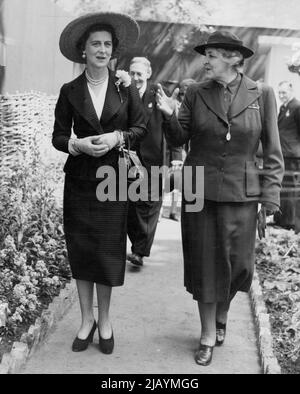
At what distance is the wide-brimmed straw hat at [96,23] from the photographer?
362 centimetres

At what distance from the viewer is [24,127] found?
7.10 meters

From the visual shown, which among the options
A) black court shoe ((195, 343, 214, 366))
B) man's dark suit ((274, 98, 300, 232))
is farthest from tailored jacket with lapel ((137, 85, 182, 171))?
man's dark suit ((274, 98, 300, 232))

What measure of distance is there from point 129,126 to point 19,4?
3.81 metres

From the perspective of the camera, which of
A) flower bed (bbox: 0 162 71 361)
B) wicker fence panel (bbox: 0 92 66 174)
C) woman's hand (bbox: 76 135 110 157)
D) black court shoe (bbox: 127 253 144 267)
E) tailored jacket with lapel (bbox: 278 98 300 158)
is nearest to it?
woman's hand (bbox: 76 135 110 157)

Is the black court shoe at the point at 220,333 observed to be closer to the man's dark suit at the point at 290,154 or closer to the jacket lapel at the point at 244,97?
the jacket lapel at the point at 244,97

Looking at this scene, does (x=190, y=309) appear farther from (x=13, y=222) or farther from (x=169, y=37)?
(x=169, y=37)

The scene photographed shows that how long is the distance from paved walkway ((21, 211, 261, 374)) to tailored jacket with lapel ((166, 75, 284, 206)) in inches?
41.8

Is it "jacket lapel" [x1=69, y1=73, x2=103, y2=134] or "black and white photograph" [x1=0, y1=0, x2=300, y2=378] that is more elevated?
"jacket lapel" [x1=69, y1=73, x2=103, y2=134]

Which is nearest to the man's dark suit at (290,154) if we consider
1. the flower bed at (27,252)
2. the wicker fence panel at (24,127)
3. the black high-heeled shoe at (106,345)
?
the wicker fence panel at (24,127)

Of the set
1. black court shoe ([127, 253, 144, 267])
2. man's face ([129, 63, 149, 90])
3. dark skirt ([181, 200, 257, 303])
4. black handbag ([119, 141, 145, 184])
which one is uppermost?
man's face ([129, 63, 149, 90])

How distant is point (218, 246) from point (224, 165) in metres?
0.50

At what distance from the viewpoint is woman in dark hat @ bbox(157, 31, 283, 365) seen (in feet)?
11.9

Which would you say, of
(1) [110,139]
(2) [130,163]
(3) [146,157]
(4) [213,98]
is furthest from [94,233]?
(3) [146,157]

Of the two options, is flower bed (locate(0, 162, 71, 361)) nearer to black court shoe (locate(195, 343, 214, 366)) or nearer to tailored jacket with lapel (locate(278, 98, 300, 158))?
black court shoe (locate(195, 343, 214, 366))
